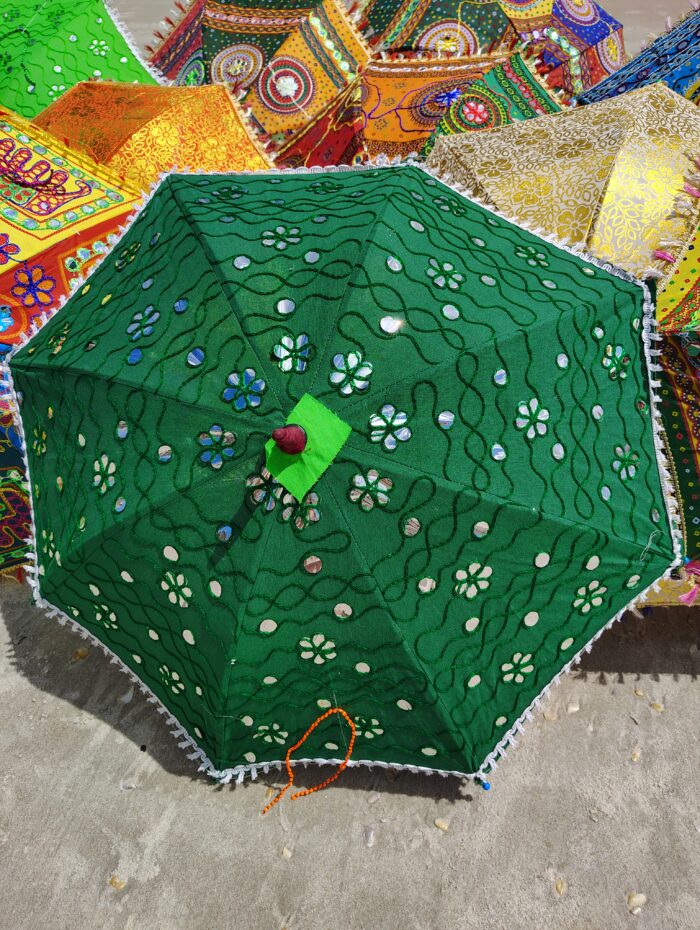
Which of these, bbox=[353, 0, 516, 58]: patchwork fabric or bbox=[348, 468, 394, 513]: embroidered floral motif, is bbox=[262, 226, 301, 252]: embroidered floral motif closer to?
bbox=[348, 468, 394, 513]: embroidered floral motif

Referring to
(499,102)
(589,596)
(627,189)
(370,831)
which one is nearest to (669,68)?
(499,102)

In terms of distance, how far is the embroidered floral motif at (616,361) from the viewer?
202 cm

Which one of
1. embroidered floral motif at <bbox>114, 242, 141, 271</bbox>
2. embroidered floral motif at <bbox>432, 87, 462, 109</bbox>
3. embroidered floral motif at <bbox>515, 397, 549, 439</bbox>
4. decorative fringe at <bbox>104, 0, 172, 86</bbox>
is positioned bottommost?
Answer: embroidered floral motif at <bbox>515, 397, 549, 439</bbox>

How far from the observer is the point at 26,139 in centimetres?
286

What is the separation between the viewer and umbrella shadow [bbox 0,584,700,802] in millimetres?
2547

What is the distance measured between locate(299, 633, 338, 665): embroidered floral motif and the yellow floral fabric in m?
1.83

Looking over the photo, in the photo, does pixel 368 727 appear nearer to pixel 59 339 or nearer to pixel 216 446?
pixel 216 446

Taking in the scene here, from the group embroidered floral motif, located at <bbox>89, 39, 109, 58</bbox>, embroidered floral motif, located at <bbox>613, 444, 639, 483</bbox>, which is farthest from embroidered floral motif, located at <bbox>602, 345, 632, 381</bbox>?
embroidered floral motif, located at <bbox>89, 39, 109, 58</bbox>

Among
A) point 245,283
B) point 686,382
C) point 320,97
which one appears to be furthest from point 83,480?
point 320,97

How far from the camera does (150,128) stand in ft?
10.8

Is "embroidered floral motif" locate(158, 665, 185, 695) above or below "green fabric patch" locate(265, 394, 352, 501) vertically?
below

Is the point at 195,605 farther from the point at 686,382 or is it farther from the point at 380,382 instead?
the point at 686,382

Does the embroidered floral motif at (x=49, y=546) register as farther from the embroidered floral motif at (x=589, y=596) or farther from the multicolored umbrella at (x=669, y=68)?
the multicolored umbrella at (x=669, y=68)

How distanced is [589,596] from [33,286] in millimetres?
2414
